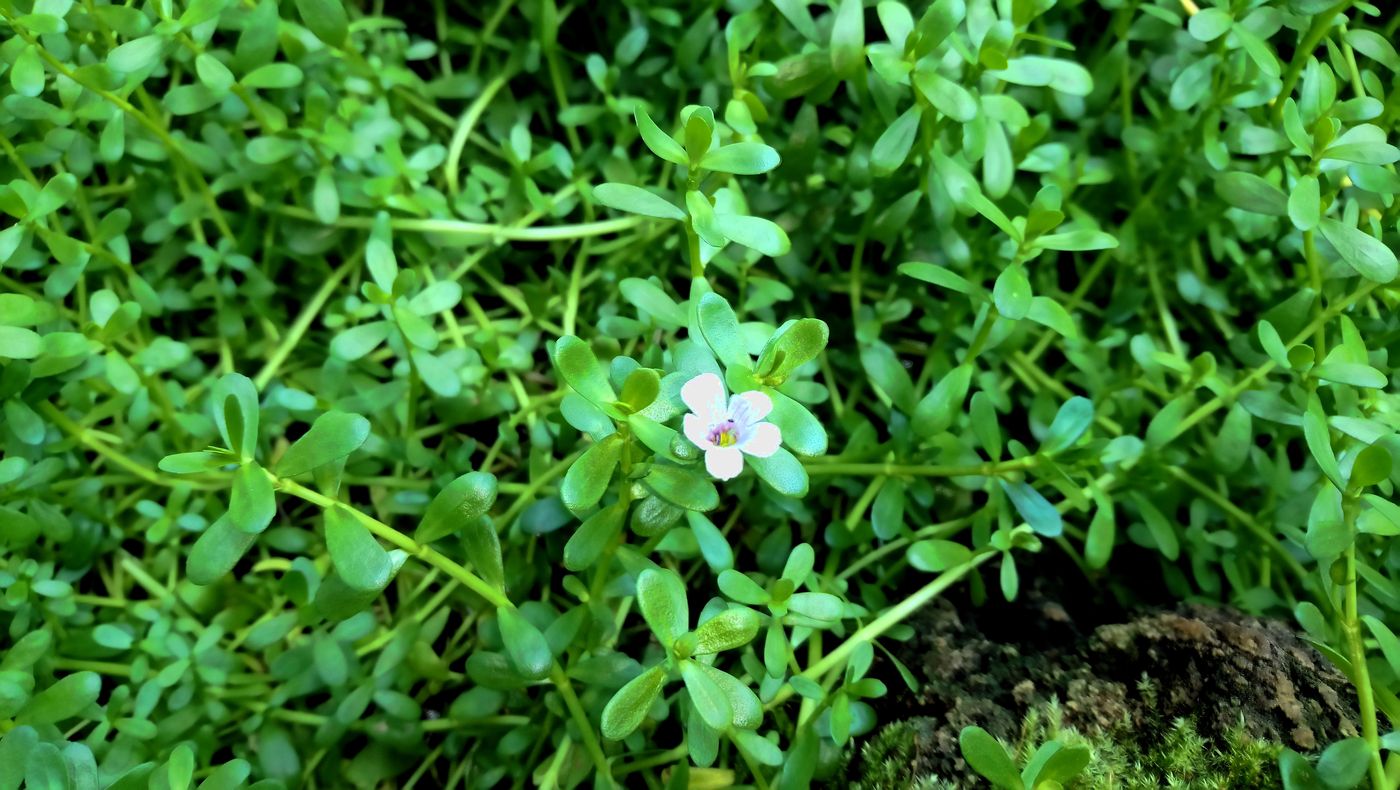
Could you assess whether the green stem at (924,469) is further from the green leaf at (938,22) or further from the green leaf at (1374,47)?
the green leaf at (1374,47)

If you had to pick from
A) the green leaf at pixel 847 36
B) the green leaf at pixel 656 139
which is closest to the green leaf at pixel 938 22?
the green leaf at pixel 847 36

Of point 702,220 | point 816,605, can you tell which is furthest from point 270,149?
point 816,605

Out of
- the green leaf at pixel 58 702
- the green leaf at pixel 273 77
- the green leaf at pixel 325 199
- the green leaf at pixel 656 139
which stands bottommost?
the green leaf at pixel 58 702

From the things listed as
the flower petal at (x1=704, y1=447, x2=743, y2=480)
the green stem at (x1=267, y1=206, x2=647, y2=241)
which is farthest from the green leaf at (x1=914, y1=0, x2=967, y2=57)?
the flower petal at (x1=704, y1=447, x2=743, y2=480)

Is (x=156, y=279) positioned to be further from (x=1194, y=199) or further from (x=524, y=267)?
(x=1194, y=199)

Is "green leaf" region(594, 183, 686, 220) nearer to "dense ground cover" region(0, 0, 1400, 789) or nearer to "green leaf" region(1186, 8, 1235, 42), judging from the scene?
"dense ground cover" region(0, 0, 1400, 789)

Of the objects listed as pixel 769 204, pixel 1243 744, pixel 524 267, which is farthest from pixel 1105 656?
pixel 524 267

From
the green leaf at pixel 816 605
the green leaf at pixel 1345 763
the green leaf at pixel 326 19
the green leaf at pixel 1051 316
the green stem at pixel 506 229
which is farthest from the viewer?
Answer: the green stem at pixel 506 229
